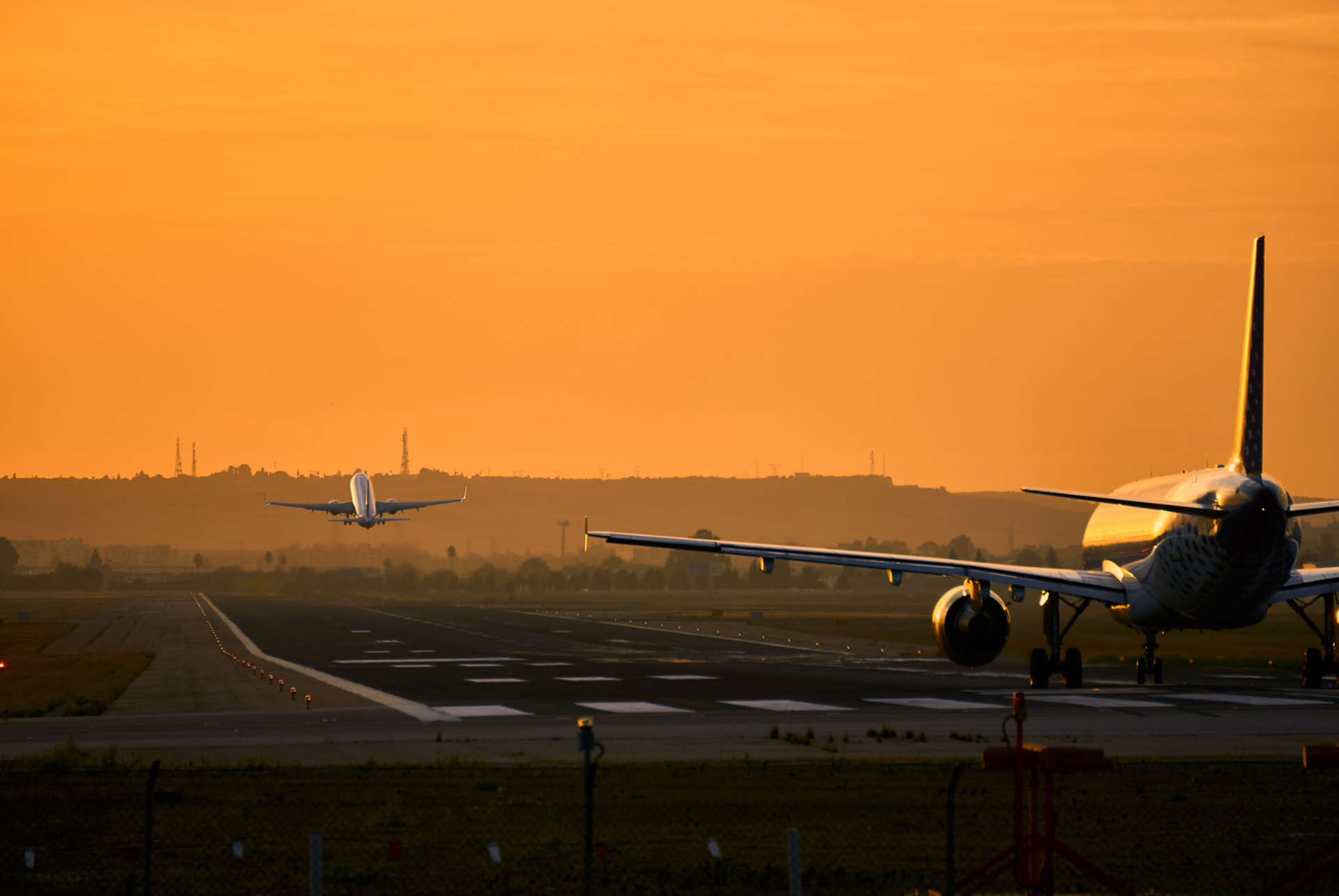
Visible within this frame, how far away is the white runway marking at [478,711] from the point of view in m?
44.5

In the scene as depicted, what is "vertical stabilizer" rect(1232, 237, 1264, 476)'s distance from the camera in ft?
155

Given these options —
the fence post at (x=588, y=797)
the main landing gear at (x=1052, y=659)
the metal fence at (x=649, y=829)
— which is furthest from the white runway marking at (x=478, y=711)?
the fence post at (x=588, y=797)

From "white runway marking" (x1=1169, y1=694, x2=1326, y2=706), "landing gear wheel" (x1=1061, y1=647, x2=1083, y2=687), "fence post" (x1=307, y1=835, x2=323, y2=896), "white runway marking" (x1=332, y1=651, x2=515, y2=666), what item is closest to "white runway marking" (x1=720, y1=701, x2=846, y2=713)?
"landing gear wheel" (x1=1061, y1=647, x2=1083, y2=687)

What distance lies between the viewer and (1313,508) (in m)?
43.1

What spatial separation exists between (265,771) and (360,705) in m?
17.3

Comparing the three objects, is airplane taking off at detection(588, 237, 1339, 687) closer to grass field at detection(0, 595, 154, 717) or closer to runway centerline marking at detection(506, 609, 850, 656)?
grass field at detection(0, 595, 154, 717)

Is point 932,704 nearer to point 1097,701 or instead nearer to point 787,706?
point 787,706

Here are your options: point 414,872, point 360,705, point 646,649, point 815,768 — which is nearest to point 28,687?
point 360,705

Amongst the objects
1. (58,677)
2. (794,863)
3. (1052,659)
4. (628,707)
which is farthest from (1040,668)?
(58,677)

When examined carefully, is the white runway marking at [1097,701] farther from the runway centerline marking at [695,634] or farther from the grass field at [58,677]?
the runway centerline marking at [695,634]

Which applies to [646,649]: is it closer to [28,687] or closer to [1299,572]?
[28,687]

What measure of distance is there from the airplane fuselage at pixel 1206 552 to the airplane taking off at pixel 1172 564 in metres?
0.04

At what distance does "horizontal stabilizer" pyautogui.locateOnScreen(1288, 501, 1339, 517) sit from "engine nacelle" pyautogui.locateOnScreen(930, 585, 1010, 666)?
833 centimetres

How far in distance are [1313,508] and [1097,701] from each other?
26.6ft
